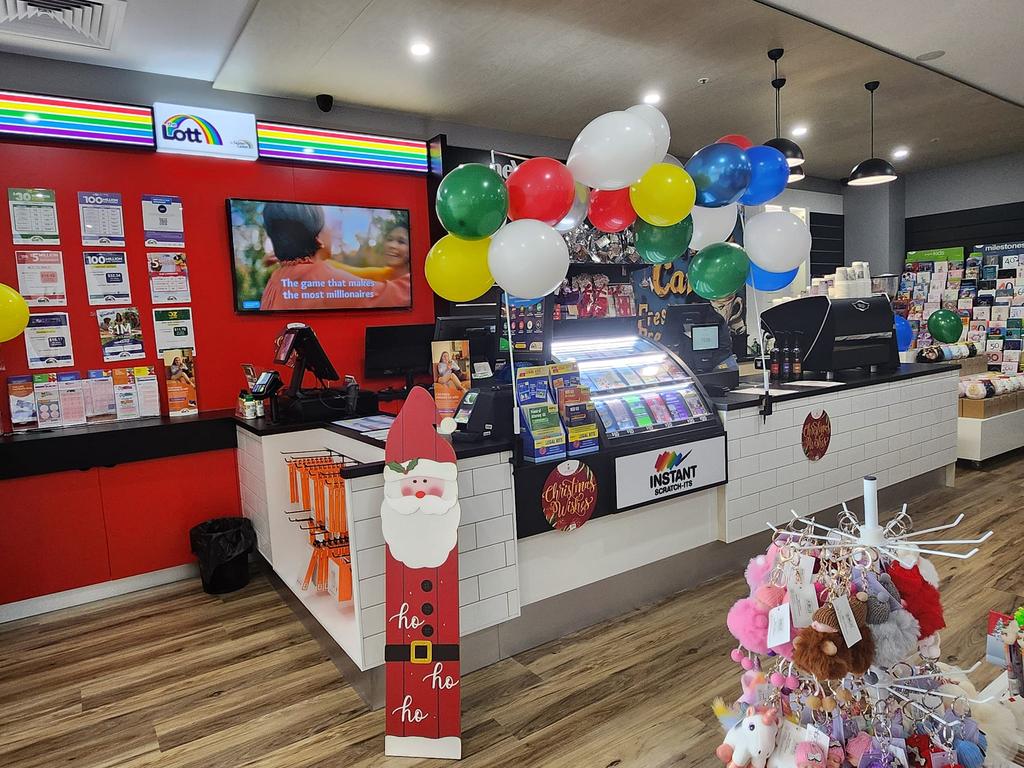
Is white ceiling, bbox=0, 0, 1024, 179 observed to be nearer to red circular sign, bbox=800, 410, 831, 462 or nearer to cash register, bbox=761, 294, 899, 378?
cash register, bbox=761, 294, 899, 378

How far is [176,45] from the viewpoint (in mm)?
3873

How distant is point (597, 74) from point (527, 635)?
12.5 ft

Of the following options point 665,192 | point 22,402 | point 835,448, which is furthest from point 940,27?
point 22,402

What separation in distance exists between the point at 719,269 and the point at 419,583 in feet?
6.33

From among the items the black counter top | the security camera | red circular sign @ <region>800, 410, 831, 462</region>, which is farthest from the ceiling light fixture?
red circular sign @ <region>800, 410, 831, 462</region>

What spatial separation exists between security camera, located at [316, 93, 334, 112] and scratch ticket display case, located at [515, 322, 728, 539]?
9.29 feet

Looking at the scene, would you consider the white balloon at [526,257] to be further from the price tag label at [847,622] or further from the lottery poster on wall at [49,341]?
the lottery poster on wall at [49,341]

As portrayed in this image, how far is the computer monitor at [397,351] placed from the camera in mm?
4977

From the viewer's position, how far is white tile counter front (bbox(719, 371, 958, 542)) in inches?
141

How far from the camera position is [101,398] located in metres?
4.09

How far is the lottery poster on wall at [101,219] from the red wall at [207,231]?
0.04m

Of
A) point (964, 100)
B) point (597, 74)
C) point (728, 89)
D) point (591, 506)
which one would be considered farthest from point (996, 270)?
point (591, 506)

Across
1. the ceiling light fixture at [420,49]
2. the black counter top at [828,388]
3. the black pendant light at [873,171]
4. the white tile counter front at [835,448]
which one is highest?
the ceiling light fixture at [420,49]

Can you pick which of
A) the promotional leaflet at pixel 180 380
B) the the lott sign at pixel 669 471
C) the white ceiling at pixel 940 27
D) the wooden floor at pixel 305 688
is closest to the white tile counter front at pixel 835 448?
the the lott sign at pixel 669 471
